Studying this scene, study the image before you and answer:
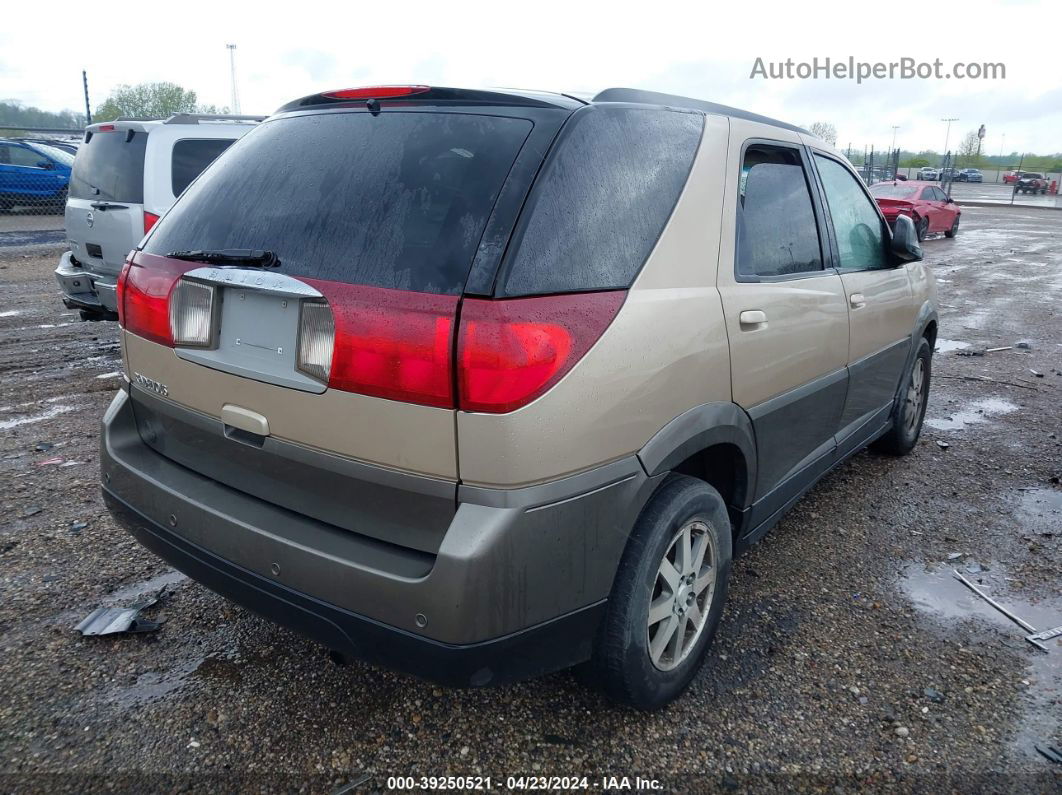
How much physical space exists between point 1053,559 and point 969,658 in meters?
1.17

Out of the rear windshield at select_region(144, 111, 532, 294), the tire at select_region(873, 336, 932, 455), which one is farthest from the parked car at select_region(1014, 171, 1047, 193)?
the rear windshield at select_region(144, 111, 532, 294)

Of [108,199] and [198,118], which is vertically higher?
[198,118]

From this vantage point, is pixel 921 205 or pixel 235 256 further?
pixel 921 205

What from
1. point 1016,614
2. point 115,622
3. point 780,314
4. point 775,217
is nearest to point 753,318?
point 780,314

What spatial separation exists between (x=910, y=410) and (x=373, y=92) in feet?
12.7

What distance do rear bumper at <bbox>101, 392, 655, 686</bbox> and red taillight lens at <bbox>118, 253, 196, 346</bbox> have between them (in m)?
0.51

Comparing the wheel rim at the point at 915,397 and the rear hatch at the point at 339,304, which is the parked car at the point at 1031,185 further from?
the rear hatch at the point at 339,304

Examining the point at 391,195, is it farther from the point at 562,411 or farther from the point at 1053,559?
the point at 1053,559

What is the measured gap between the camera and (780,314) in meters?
2.87

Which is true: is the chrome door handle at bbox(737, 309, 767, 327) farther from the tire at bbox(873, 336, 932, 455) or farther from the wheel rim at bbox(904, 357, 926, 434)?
the wheel rim at bbox(904, 357, 926, 434)

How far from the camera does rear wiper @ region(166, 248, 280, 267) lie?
2135mm

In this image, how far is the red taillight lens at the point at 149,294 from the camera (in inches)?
91.8

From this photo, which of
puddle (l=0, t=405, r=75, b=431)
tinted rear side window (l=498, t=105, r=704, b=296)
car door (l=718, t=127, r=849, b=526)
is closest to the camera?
tinted rear side window (l=498, t=105, r=704, b=296)

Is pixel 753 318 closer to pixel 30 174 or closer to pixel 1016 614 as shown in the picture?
pixel 1016 614
